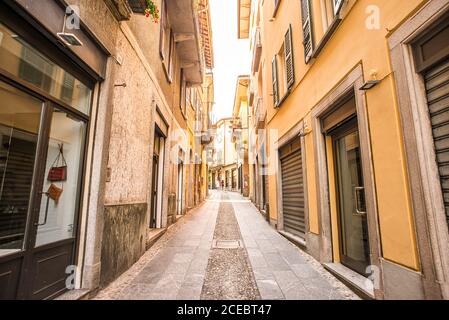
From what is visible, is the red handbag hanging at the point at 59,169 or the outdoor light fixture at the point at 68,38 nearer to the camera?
the outdoor light fixture at the point at 68,38

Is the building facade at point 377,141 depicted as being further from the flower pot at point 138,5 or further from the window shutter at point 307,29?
the flower pot at point 138,5

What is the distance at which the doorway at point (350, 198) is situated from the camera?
325 centimetres

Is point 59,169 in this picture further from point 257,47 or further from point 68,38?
point 257,47

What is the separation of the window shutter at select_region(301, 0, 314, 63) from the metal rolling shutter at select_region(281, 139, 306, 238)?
206 cm

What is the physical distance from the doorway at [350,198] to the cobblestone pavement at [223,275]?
0.49 meters

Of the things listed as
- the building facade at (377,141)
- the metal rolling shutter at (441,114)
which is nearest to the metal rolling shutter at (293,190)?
the building facade at (377,141)

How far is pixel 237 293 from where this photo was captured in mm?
2902

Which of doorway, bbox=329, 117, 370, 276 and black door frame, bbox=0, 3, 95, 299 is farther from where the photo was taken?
doorway, bbox=329, 117, 370, 276

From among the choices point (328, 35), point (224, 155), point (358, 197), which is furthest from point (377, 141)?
point (224, 155)

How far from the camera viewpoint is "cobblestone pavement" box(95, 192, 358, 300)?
2883mm

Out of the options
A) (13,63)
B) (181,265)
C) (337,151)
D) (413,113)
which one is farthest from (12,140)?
(337,151)

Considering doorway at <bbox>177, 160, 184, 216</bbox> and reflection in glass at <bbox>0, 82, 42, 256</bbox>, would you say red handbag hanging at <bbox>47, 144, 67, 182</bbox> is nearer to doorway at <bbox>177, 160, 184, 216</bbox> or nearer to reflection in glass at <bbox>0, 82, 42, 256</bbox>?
reflection in glass at <bbox>0, 82, 42, 256</bbox>

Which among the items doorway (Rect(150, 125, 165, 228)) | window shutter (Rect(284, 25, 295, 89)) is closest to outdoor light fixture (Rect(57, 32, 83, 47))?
doorway (Rect(150, 125, 165, 228))
